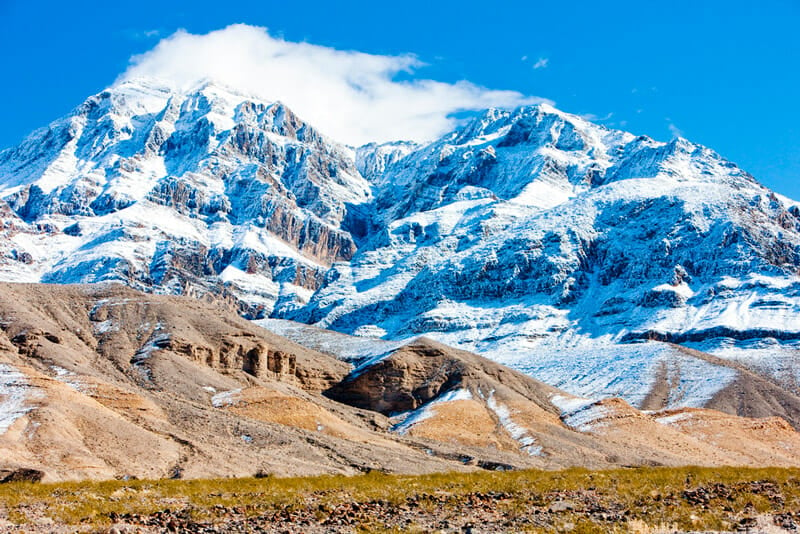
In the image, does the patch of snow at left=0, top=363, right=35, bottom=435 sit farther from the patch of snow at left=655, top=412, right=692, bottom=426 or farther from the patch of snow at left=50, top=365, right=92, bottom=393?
the patch of snow at left=655, top=412, right=692, bottom=426

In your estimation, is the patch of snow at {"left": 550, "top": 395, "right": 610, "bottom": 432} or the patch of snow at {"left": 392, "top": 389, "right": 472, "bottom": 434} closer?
the patch of snow at {"left": 392, "top": 389, "right": 472, "bottom": 434}

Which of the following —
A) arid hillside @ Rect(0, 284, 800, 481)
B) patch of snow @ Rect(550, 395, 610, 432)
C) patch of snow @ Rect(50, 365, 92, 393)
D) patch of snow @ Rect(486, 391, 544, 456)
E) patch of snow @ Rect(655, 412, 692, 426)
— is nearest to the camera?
arid hillside @ Rect(0, 284, 800, 481)

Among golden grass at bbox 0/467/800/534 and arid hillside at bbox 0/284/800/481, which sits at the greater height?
arid hillside at bbox 0/284/800/481

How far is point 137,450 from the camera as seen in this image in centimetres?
5766

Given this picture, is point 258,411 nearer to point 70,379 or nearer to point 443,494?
point 70,379

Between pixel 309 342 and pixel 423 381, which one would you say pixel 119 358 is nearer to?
pixel 423 381

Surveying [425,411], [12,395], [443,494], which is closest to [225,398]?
[12,395]

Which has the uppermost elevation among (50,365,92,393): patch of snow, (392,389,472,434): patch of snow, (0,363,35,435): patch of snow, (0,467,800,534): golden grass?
(392,389,472,434): patch of snow

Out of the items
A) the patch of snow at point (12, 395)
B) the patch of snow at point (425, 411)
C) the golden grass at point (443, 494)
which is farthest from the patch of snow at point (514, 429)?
the golden grass at point (443, 494)

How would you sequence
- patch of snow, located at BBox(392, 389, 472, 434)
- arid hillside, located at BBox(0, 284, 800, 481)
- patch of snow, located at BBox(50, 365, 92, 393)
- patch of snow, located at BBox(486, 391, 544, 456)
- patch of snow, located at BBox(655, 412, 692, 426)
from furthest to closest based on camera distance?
patch of snow, located at BBox(655, 412, 692, 426), patch of snow, located at BBox(392, 389, 472, 434), patch of snow, located at BBox(486, 391, 544, 456), patch of snow, located at BBox(50, 365, 92, 393), arid hillside, located at BBox(0, 284, 800, 481)

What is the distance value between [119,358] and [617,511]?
8396 centimetres

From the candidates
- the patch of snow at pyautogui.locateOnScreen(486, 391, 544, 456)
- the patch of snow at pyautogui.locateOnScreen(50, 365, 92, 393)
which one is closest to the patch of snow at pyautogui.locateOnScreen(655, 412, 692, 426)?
the patch of snow at pyautogui.locateOnScreen(486, 391, 544, 456)

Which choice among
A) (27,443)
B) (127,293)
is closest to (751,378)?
(127,293)

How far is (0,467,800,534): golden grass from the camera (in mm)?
23703
